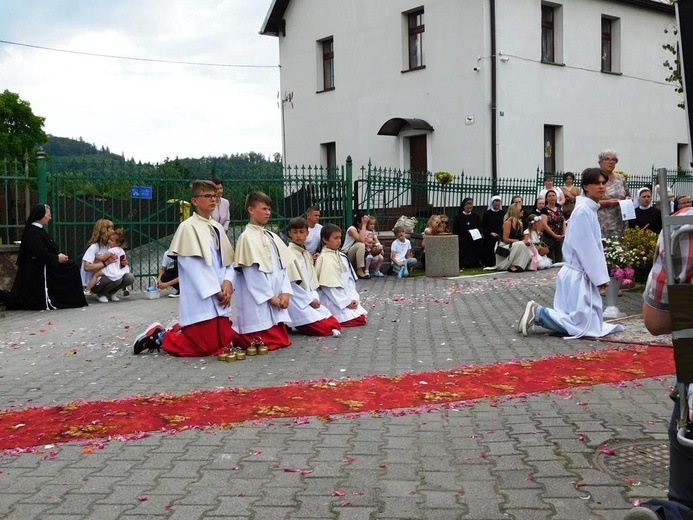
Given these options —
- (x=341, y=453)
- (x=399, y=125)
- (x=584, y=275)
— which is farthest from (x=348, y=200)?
(x=341, y=453)

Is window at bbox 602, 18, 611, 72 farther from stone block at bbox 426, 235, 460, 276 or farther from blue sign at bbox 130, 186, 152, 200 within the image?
blue sign at bbox 130, 186, 152, 200

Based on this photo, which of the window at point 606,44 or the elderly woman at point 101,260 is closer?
the elderly woman at point 101,260

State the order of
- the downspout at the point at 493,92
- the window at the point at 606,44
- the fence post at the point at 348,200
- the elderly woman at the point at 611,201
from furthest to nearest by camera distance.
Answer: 1. the window at the point at 606,44
2. the downspout at the point at 493,92
3. the fence post at the point at 348,200
4. the elderly woman at the point at 611,201

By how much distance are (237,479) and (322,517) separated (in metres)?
0.78

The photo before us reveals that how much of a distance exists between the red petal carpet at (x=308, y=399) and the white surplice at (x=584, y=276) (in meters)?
1.37

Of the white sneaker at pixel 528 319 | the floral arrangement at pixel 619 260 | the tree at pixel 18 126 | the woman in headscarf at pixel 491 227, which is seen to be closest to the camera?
the white sneaker at pixel 528 319

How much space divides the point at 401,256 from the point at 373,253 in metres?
0.79

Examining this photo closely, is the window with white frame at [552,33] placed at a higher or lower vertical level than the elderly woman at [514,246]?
higher

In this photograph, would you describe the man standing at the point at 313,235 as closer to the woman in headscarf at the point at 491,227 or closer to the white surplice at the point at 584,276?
the woman in headscarf at the point at 491,227

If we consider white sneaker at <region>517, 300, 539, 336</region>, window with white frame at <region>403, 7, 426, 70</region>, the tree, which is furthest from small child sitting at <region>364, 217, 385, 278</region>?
the tree

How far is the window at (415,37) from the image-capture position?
84.6ft

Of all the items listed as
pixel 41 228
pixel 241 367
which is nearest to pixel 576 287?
pixel 241 367

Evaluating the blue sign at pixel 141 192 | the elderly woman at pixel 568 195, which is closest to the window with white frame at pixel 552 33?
the elderly woman at pixel 568 195

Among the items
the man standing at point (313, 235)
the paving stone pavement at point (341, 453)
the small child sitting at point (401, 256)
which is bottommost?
the paving stone pavement at point (341, 453)
